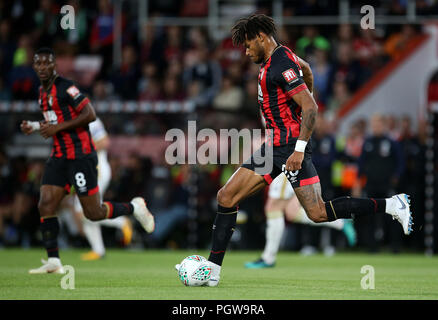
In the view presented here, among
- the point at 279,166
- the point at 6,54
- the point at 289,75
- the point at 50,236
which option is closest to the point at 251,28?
the point at 289,75

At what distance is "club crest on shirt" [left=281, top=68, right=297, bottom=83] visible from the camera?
7.64 meters

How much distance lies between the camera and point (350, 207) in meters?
7.90

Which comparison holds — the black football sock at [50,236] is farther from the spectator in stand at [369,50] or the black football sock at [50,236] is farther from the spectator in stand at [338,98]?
the spectator in stand at [369,50]

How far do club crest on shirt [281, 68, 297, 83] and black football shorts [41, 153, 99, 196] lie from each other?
128 inches

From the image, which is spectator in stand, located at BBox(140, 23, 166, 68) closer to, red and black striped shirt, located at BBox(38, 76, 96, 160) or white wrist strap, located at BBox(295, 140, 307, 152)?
red and black striped shirt, located at BBox(38, 76, 96, 160)

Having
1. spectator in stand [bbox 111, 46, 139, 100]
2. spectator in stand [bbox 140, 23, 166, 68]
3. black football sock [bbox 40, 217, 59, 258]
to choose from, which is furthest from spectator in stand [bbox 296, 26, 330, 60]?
black football sock [bbox 40, 217, 59, 258]

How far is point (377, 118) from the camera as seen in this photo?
14.7m

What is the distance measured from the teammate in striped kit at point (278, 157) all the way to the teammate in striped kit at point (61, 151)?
8.25ft

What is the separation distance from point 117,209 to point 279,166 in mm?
3100

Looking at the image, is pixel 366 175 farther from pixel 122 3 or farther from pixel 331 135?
pixel 122 3

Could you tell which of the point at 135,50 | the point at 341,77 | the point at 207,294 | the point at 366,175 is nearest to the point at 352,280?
the point at 207,294

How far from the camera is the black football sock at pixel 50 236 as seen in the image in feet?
31.6

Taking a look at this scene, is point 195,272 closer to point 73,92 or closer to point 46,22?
point 73,92

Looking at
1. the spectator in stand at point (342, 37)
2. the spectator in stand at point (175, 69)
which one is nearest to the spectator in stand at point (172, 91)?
the spectator in stand at point (175, 69)
